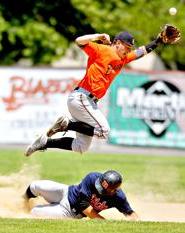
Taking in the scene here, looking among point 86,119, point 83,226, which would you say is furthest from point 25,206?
point 83,226

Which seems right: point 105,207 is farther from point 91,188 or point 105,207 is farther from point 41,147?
point 41,147

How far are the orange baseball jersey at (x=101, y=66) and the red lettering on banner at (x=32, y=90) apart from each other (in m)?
11.4

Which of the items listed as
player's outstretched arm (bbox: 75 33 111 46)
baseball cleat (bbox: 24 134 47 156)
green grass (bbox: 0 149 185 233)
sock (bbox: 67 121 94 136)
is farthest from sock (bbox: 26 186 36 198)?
player's outstretched arm (bbox: 75 33 111 46)

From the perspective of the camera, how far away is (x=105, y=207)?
12820mm

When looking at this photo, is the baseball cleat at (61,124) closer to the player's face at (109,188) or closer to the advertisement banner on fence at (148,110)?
the player's face at (109,188)

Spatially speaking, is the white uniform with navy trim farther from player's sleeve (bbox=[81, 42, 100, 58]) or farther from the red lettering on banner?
the red lettering on banner

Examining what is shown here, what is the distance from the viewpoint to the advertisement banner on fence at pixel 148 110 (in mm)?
24781

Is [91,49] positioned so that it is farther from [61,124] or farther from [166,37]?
[61,124]

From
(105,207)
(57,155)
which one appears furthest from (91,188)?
(57,155)

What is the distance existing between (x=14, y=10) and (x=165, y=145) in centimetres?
951

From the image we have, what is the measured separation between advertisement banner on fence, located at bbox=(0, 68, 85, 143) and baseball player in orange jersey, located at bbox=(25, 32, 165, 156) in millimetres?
11001

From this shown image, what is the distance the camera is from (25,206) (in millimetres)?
14016

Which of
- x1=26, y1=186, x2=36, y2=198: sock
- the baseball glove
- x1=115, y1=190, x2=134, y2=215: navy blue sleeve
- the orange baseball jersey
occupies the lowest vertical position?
x1=26, y1=186, x2=36, y2=198: sock

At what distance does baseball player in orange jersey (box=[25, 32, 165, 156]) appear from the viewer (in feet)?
43.5
